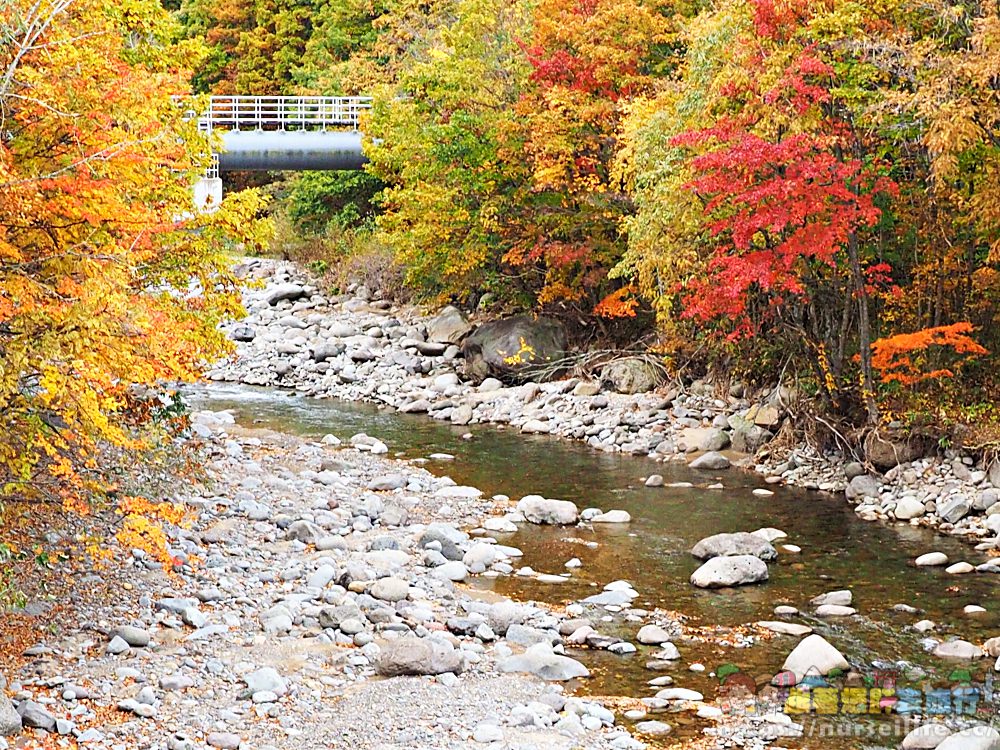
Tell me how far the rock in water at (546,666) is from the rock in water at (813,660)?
1.63m

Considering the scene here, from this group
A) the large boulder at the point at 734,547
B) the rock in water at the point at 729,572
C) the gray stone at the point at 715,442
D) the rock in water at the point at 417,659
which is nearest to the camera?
the rock in water at the point at 417,659

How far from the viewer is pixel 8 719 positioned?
6.95 meters

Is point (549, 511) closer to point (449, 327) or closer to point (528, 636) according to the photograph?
point (528, 636)

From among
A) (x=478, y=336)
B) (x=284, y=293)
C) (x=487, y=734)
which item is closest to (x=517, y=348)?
(x=478, y=336)

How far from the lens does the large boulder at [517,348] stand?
22.8 m

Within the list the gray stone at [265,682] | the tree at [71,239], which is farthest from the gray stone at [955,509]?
the tree at [71,239]

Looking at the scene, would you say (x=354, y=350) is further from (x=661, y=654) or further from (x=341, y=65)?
(x=661, y=654)

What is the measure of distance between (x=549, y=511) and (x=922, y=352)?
5.87 m

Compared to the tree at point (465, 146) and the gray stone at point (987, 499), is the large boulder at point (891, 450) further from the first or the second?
the tree at point (465, 146)

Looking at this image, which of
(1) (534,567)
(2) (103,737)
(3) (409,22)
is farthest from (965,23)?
(3) (409,22)

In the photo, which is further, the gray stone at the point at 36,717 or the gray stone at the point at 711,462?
the gray stone at the point at 711,462

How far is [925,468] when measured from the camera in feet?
48.7

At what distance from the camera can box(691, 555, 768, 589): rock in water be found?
37.1 feet

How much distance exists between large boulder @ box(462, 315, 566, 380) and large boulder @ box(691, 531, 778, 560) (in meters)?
10.3
